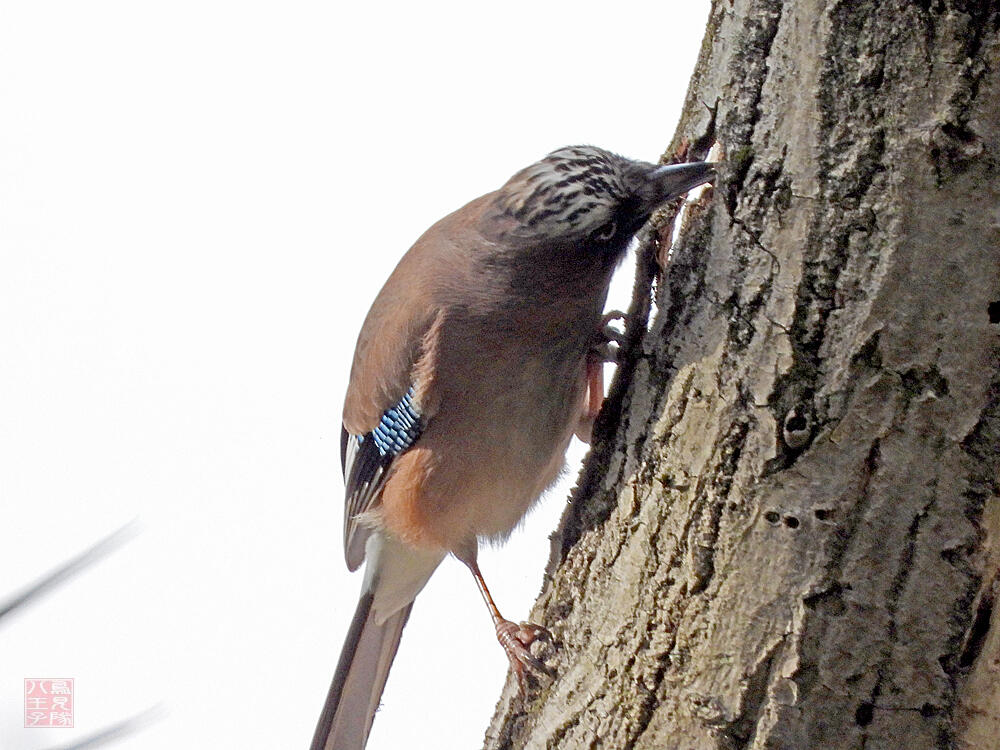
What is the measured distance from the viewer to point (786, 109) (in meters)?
1.98

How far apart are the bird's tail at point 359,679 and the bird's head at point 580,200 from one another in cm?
155

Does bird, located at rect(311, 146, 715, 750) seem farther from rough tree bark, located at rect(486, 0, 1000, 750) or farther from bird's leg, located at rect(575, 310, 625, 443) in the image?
rough tree bark, located at rect(486, 0, 1000, 750)

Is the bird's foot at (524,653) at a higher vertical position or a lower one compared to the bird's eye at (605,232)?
lower

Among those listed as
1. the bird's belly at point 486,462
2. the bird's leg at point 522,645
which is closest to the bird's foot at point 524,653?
the bird's leg at point 522,645

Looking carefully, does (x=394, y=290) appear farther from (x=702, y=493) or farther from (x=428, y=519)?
(x=702, y=493)

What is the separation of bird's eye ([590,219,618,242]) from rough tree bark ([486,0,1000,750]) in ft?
2.25

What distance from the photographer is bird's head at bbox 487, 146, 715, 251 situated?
2662 mm

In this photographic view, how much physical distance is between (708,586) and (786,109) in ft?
2.99

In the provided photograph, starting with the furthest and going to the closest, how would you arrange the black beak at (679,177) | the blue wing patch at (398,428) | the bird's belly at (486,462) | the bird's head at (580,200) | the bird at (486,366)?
the blue wing patch at (398,428)
the bird's belly at (486,462)
the bird at (486,366)
the bird's head at (580,200)
the black beak at (679,177)

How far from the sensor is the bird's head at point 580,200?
2.66 meters

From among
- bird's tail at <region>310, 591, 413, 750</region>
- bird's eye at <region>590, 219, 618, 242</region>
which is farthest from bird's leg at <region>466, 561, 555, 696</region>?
bird's eye at <region>590, 219, 618, 242</region>

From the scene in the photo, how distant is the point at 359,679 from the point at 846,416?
7.49 feet

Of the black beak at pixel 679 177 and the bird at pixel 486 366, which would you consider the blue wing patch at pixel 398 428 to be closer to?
the bird at pixel 486 366

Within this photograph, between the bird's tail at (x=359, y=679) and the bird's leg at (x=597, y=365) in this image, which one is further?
the bird's tail at (x=359, y=679)
